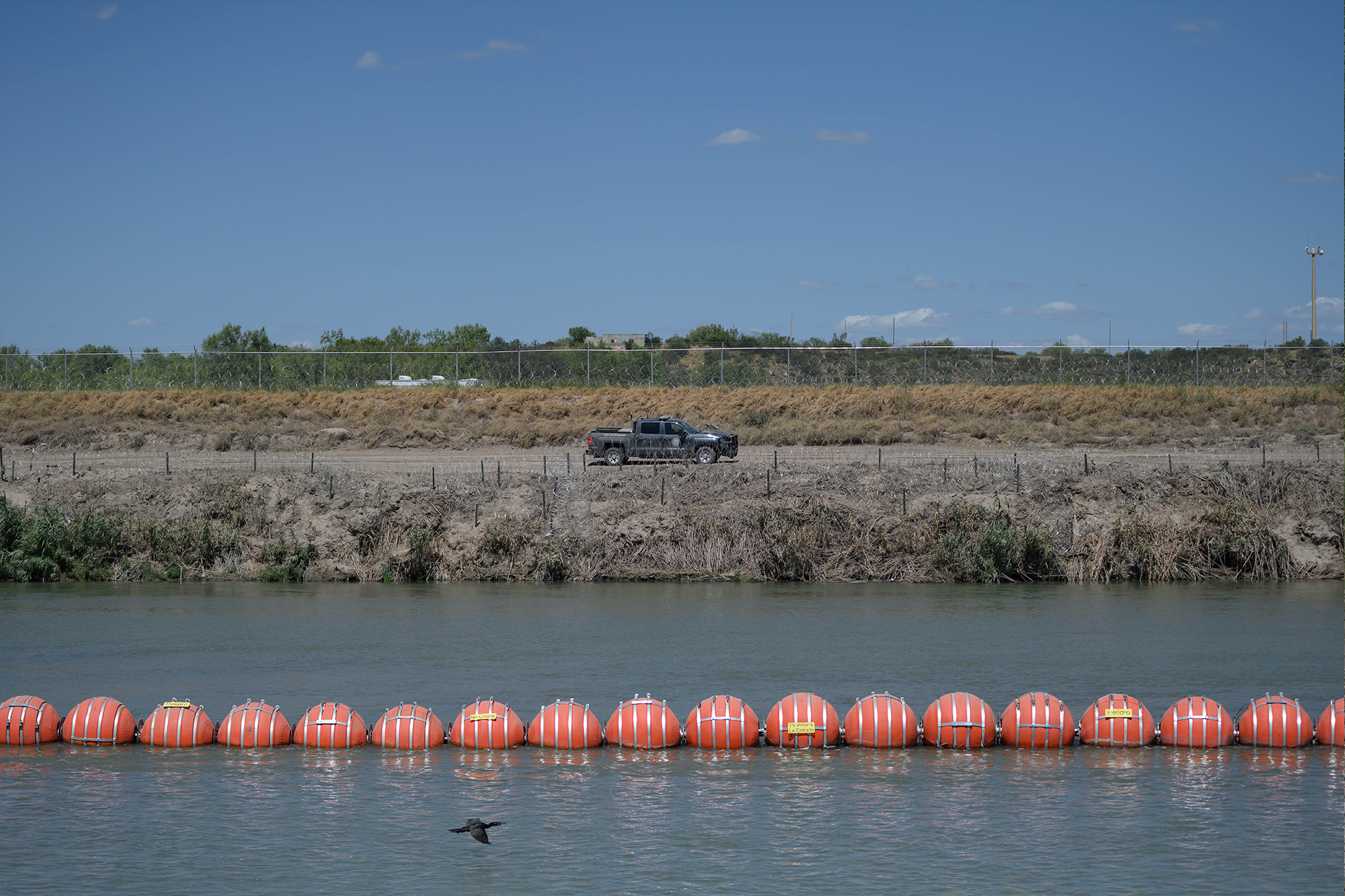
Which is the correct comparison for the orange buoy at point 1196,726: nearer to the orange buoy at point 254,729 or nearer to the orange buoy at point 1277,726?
the orange buoy at point 1277,726

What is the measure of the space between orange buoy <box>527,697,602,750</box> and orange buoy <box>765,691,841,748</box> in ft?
8.48

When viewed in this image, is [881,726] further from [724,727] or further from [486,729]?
[486,729]

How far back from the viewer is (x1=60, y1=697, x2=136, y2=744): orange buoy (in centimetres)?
1712

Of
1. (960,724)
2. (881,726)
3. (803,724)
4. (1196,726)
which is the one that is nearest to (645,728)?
(803,724)

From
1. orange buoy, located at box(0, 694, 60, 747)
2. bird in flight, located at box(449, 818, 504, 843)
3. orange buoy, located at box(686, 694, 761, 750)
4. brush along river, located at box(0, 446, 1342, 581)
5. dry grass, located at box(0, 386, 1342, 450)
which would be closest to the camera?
bird in flight, located at box(449, 818, 504, 843)

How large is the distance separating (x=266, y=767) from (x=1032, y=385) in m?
46.9

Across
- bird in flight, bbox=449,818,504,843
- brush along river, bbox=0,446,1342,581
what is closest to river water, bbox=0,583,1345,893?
bird in flight, bbox=449,818,504,843

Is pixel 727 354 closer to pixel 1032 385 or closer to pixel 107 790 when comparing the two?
pixel 1032 385

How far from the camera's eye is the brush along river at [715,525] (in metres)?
32.9

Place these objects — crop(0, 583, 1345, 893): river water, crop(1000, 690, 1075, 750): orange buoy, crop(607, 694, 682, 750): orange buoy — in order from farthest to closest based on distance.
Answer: crop(607, 694, 682, 750): orange buoy → crop(1000, 690, 1075, 750): orange buoy → crop(0, 583, 1345, 893): river water

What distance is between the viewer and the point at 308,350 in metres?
67.8

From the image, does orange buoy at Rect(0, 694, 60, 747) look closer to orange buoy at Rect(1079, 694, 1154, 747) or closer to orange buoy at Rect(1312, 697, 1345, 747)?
orange buoy at Rect(1079, 694, 1154, 747)

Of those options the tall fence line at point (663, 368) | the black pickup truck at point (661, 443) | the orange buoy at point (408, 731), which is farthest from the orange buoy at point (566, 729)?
the tall fence line at point (663, 368)

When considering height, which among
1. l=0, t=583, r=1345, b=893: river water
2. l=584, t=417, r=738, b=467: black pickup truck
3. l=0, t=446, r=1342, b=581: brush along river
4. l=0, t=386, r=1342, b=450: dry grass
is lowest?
l=0, t=583, r=1345, b=893: river water
